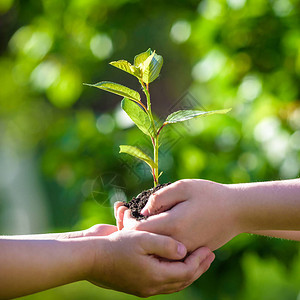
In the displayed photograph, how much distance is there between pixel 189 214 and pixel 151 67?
0.28 m

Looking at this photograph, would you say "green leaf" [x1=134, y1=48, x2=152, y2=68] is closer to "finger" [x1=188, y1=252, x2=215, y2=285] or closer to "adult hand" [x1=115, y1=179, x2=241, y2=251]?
"adult hand" [x1=115, y1=179, x2=241, y2=251]

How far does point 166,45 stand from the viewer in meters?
3.23

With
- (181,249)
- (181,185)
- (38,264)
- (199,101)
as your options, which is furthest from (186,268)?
(199,101)

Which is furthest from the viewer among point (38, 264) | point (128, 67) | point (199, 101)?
point (199, 101)

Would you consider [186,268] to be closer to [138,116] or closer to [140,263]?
[140,263]

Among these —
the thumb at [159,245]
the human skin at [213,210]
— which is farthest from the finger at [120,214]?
the thumb at [159,245]

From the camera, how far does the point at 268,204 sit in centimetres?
93

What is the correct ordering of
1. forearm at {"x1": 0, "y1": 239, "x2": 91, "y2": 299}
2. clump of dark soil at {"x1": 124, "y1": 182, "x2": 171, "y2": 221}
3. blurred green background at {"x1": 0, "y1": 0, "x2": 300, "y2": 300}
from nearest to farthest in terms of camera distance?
1. forearm at {"x1": 0, "y1": 239, "x2": 91, "y2": 299}
2. clump of dark soil at {"x1": 124, "y1": 182, "x2": 171, "y2": 221}
3. blurred green background at {"x1": 0, "y1": 0, "x2": 300, "y2": 300}

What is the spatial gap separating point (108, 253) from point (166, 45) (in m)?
2.52

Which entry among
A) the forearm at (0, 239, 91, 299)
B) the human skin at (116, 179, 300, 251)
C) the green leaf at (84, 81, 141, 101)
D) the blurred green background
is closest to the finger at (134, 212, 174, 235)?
the human skin at (116, 179, 300, 251)

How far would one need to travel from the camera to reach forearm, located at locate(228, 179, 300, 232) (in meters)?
0.93

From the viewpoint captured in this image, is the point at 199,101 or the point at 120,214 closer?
the point at 120,214

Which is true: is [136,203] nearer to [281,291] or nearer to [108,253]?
[108,253]

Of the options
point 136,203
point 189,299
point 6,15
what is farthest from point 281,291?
point 6,15
